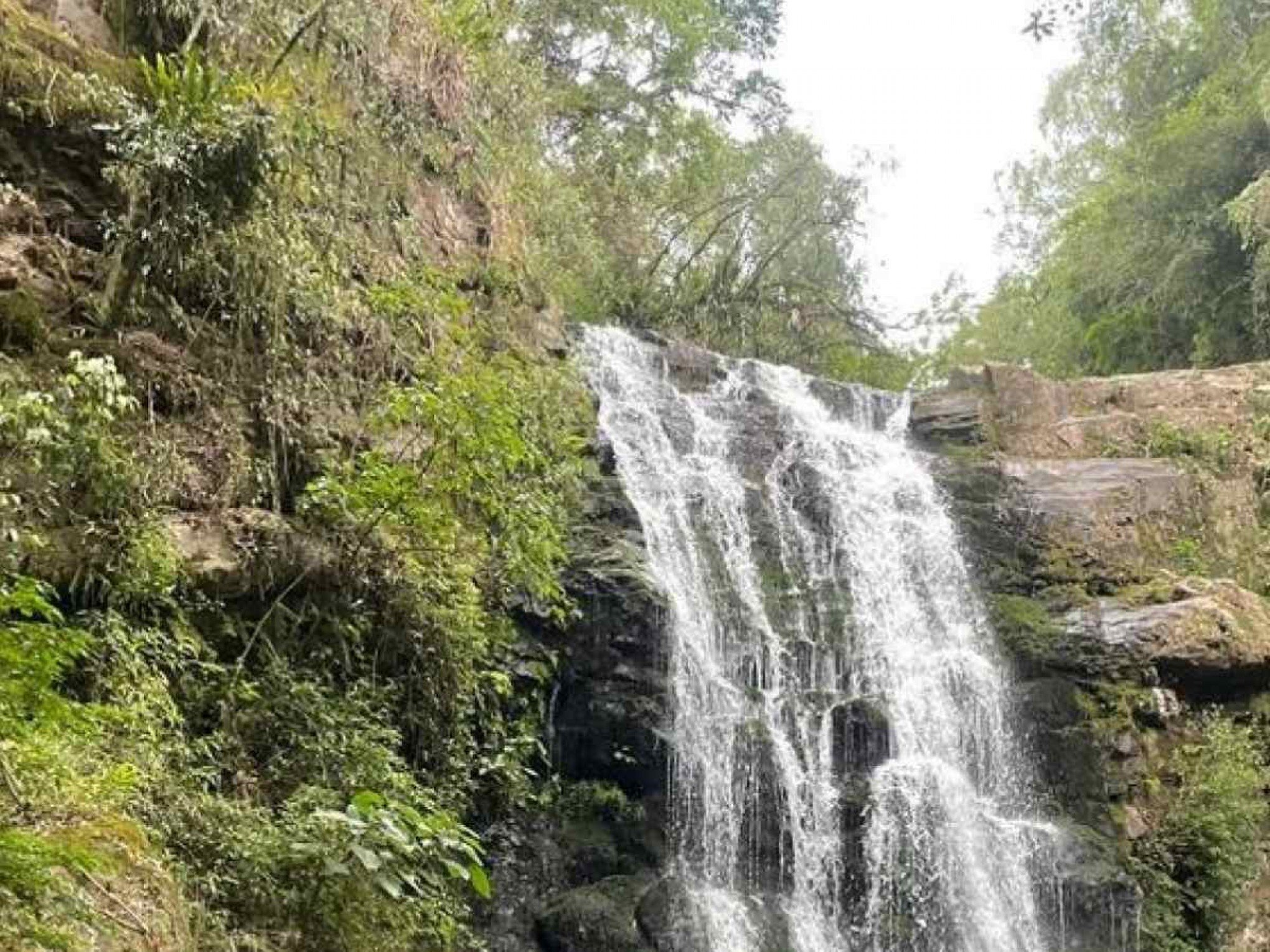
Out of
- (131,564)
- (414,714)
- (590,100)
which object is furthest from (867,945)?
(590,100)

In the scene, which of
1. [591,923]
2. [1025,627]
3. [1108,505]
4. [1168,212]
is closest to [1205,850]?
[1025,627]

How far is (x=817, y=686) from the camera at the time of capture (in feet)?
37.3

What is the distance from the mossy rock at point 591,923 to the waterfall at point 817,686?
0.50 meters

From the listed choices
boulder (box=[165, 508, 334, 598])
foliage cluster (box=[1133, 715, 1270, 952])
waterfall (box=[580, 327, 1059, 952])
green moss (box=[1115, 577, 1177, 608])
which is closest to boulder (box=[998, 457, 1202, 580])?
green moss (box=[1115, 577, 1177, 608])

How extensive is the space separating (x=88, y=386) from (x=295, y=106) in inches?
122

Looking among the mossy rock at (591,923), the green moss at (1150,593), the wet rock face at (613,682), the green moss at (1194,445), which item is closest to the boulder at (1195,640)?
the green moss at (1150,593)

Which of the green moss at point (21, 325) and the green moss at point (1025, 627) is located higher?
the green moss at point (21, 325)

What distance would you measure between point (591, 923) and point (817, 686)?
11.6ft

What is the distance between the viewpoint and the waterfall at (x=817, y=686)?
9742 millimetres

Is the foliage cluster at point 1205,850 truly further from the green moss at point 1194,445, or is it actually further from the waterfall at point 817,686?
the green moss at point 1194,445

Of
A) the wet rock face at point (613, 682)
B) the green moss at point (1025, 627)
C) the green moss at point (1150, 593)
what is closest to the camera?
the wet rock face at point (613, 682)

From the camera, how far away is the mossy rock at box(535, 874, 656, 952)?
858cm

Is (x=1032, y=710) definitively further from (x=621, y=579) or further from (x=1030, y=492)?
(x=621, y=579)

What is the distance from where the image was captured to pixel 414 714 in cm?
793
